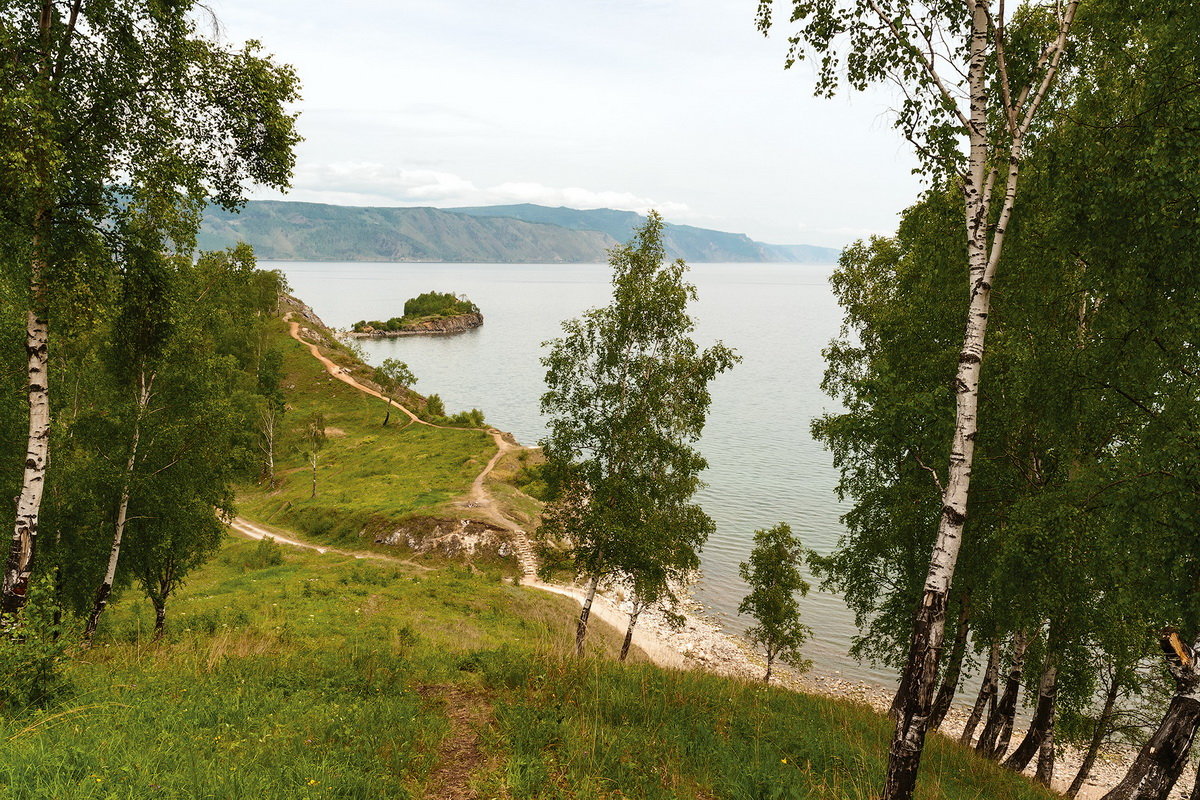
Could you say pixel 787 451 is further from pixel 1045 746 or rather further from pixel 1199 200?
pixel 1199 200

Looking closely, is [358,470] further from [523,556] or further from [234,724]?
[234,724]

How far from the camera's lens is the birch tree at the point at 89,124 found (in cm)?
920

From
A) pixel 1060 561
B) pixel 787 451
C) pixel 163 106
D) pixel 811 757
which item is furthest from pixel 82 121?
pixel 787 451

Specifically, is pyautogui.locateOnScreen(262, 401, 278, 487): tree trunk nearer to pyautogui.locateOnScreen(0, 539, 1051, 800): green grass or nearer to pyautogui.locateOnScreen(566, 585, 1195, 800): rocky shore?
pyautogui.locateOnScreen(566, 585, 1195, 800): rocky shore

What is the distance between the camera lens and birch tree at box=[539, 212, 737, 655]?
20.0 m

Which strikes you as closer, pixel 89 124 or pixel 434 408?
pixel 89 124

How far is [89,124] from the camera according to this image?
10398mm

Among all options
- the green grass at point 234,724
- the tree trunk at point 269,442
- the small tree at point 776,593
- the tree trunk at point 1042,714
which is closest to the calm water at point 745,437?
the small tree at point 776,593

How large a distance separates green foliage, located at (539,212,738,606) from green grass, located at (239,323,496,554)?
94.0ft

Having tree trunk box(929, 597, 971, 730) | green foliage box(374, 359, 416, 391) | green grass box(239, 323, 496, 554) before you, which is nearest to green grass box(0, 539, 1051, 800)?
tree trunk box(929, 597, 971, 730)

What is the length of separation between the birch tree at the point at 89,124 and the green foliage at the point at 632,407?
10983 mm

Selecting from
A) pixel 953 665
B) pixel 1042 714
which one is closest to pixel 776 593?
pixel 953 665

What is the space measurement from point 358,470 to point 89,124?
54976mm

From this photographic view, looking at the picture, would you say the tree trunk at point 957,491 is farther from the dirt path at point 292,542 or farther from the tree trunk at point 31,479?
the dirt path at point 292,542
